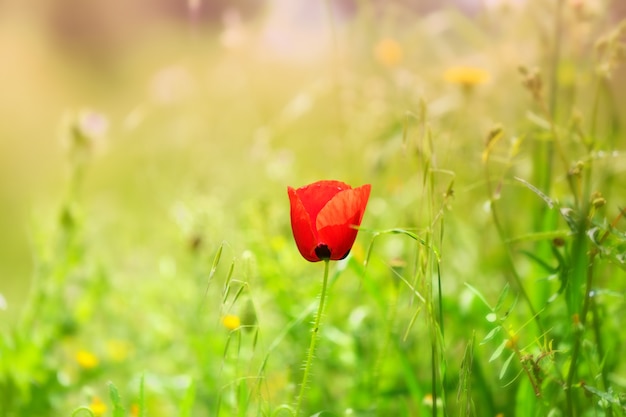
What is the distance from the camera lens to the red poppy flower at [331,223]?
70 cm

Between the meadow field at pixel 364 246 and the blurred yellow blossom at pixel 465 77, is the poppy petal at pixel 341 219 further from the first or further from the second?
the blurred yellow blossom at pixel 465 77

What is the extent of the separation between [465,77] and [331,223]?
1006mm

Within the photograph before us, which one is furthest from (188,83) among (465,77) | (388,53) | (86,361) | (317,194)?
(317,194)

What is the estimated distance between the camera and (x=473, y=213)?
73.5 inches

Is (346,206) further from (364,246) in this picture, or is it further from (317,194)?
(364,246)

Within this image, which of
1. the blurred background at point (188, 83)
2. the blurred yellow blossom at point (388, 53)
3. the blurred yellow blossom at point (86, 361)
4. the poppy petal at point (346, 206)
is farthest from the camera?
the blurred yellow blossom at point (388, 53)

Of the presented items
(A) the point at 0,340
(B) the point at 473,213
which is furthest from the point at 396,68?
(A) the point at 0,340

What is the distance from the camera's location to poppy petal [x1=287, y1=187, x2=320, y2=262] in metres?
0.70

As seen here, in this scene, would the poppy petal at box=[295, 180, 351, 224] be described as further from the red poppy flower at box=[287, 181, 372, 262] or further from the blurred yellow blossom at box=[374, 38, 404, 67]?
the blurred yellow blossom at box=[374, 38, 404, 67]

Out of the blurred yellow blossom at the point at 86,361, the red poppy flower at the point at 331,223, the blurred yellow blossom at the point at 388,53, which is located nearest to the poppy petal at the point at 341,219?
the red poppy flower at the point at 331,223

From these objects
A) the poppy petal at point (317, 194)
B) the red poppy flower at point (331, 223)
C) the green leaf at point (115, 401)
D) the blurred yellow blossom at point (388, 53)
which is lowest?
the green leaf at point (115, 401)

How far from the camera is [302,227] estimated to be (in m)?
0.71

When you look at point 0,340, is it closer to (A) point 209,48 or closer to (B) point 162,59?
(A) point 209,48

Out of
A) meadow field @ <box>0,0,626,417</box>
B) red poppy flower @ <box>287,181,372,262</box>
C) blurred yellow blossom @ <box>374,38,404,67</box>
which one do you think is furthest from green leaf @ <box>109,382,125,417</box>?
blurred yellow blossom @ <box>374,38,404,67</box>
